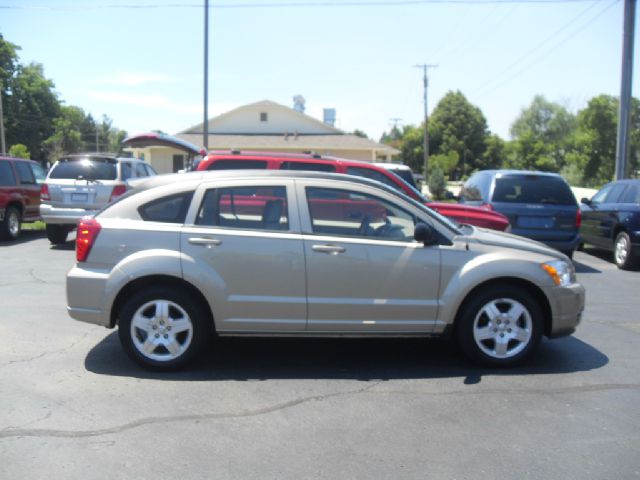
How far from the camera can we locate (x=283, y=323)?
5285 mm

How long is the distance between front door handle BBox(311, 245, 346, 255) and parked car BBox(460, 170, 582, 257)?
6166mm

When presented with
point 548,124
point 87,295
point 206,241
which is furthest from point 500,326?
point 548,124

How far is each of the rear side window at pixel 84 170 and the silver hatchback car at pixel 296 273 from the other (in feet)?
24.0

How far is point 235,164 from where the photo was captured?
9.22 meters

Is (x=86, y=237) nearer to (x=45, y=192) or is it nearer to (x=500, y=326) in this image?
(x=500, y=326)

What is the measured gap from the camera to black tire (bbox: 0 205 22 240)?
13148mm

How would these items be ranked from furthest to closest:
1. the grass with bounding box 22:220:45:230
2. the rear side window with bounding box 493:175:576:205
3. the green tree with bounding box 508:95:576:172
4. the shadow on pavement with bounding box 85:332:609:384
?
the green tree with bounding box 508:95:576:172 → the grass with bounding box 22:220:45:230 → the rear side window with bounding box 493:175:576:205 → the shadow on pavement with bounding box 85:332:609:384

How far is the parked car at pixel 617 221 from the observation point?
443 inches

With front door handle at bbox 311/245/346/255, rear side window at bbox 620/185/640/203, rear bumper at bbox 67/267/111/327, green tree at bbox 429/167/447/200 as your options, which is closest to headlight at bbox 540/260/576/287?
front door handle at bbox 311/245/346/255

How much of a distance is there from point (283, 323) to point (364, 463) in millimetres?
1764

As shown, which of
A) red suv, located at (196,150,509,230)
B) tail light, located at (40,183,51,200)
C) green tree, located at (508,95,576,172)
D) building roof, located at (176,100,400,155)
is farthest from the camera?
green tree, located at (508,95,576,172)

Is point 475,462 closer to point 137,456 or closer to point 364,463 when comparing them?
point 364,463

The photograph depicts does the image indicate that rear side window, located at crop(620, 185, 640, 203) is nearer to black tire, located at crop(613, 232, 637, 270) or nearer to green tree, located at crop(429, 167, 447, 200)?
black tire, located at crop(613, 232, 637, 270)

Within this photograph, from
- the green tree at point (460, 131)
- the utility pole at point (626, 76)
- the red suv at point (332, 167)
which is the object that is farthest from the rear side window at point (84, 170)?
the green tree at point (460, 131)
